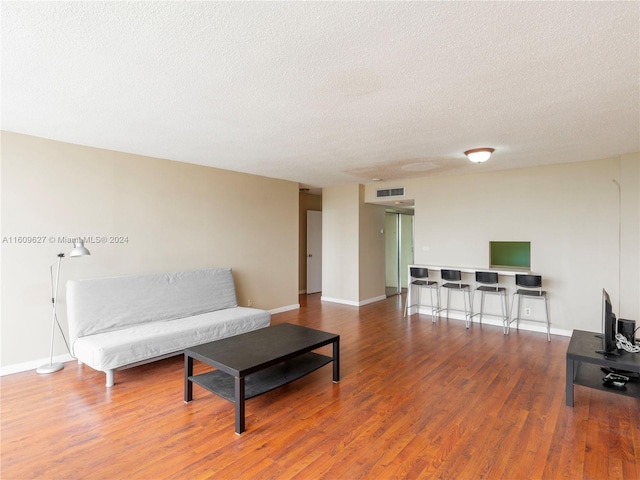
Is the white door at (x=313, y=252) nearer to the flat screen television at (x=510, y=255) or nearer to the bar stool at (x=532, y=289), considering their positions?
the flat screen television at (x=510, y=255)

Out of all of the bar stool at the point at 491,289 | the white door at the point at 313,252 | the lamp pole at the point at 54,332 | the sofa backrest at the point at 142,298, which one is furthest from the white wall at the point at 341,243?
the lamp pole at the point at 54,332

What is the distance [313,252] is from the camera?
27.9 feet

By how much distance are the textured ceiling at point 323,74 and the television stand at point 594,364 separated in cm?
204

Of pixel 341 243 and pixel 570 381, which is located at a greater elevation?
pixel 341 243

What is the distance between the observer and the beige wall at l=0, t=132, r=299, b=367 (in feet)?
11.4

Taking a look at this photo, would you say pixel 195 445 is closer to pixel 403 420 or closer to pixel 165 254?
pixel 403 420

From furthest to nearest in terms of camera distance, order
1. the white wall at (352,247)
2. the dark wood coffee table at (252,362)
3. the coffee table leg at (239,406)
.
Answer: the white wall at (352,247)
the dark wood coffee table at (252,362)
the coffee table leg at (239,406)

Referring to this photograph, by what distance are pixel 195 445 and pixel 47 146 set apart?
137 inches

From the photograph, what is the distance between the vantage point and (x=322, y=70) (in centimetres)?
221

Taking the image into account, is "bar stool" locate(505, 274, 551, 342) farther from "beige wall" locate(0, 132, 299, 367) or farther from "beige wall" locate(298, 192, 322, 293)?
"beige wall" locate(298, 192, 322, 293)

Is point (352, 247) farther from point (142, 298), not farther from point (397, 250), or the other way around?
point (142, 298)

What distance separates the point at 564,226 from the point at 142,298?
19.1ft

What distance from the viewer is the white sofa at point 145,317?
3.26m

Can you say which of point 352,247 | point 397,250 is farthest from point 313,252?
point 397,250
